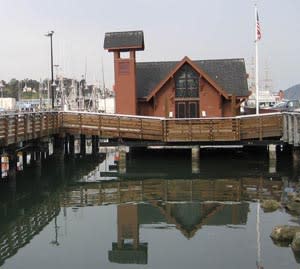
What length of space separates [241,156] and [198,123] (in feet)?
20.2

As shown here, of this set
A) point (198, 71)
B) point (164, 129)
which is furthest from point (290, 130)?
point (198, 71)

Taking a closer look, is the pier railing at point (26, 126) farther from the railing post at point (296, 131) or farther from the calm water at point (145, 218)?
the railing post at point (296, 131)

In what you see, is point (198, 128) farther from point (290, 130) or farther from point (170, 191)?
point (170, 191)

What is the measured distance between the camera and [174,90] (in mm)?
40500

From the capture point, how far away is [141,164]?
34656 mm

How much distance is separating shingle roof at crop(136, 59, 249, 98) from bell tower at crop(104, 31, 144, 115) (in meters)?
1.48

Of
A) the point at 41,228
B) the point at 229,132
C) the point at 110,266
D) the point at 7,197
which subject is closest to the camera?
the point at 110,266

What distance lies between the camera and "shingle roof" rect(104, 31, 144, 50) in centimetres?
4012

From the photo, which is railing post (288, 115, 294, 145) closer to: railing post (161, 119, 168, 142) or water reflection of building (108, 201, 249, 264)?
railing post (161, 119, 168, 142)

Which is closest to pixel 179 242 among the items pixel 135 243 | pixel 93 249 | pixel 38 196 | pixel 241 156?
pixel 135 243

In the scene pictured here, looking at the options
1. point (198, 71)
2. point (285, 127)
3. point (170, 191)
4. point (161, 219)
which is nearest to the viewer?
point (161, 219)

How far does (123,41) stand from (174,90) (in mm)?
5499

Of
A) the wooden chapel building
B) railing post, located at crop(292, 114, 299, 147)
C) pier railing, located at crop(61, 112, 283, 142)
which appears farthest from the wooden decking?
the wooden chapel building

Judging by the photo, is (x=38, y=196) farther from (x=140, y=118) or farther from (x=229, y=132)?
(x=229, y=132)
